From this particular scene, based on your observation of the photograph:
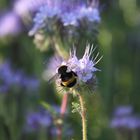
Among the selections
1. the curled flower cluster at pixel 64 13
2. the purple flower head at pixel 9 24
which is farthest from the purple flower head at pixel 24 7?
the curled flower cluster at pixel 64 13

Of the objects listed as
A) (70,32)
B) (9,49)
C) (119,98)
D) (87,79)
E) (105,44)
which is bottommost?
(87,79)

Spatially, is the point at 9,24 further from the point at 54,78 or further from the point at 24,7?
the point at 54,78

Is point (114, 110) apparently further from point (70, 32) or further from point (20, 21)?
point (20, 21)

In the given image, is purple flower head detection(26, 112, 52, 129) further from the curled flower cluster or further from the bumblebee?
the bumblebee

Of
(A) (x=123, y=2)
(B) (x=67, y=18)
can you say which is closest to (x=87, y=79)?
(B) (x=67, y=18)

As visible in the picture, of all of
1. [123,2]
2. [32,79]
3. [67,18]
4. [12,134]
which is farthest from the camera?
[123,2]

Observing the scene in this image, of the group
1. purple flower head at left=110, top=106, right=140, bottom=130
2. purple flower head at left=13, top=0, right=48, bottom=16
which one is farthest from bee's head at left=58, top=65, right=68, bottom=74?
purple flower head at left=13, top=0, right=48, bottom=16

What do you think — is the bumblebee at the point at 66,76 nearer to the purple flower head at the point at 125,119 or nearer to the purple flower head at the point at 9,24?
the purple flower head at the point at 125,119
